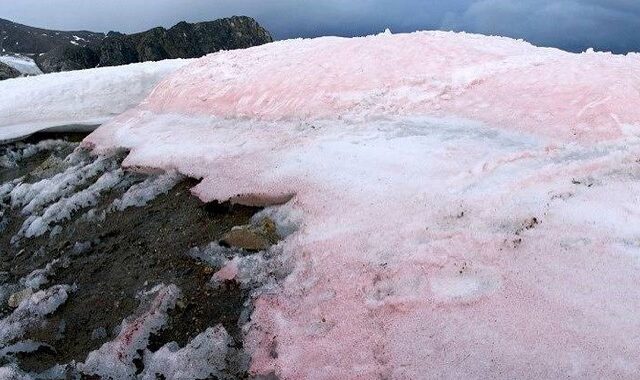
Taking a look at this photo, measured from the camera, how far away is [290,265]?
4531 mm

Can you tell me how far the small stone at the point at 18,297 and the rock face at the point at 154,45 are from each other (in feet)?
332

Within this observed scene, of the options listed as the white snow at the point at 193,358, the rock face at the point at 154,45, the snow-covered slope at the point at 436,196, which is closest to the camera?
the snow-covered slope at the point at 436,196

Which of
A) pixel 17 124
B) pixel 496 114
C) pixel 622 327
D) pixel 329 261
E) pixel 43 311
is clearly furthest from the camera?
pixel 17 124

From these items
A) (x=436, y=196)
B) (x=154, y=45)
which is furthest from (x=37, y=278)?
(x=154, y=45)

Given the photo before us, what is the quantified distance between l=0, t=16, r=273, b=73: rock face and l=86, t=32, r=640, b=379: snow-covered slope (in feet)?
326

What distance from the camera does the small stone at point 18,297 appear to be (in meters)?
5.11

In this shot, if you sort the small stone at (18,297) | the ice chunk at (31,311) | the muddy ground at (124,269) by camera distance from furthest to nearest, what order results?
the small stone at (18,297) → the ice chunk at (31,311) → the muddy ground at (124,269)

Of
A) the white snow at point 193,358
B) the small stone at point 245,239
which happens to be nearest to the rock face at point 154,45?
the small stone at point 245,239

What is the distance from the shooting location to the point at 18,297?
5.15m

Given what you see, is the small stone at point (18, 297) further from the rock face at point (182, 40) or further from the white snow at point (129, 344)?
the rock face at point (182, 40)

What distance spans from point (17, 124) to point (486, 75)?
10.2m

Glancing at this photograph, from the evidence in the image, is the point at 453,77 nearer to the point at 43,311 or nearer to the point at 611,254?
the point at 611,254

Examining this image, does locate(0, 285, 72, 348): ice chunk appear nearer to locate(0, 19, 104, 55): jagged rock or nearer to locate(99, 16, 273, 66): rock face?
locate(99, 16, 273, 66): rock face

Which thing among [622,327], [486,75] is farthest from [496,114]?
[622,327]
